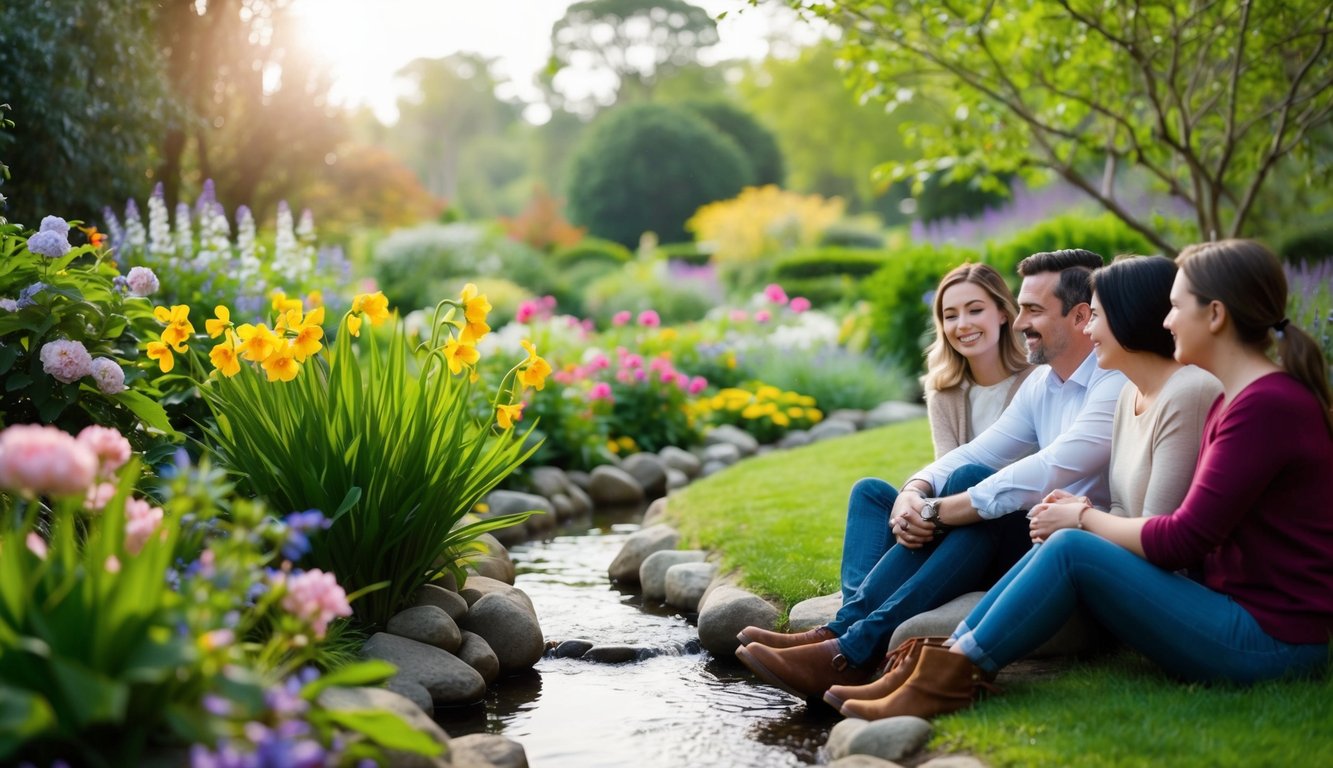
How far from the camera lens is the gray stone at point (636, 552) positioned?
5.38m

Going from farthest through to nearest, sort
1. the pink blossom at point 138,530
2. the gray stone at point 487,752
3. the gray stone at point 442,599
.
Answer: the gray stone at point 442,599 < the gray stone at point 487,752 < the pink blossom at point 138,530

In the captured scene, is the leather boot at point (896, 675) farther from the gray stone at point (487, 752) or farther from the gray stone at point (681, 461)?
the gray stone at point (681, 461)

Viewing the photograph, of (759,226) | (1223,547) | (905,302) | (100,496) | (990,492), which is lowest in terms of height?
(1223,547)

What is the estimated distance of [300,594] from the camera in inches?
87.9

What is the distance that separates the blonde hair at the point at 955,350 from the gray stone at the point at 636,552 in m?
1.84

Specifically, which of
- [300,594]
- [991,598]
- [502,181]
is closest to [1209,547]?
[991,598]

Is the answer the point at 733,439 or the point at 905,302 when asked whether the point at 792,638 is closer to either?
the point at 733,439

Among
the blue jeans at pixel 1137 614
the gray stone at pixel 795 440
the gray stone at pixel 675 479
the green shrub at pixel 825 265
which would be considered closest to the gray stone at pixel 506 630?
the blue jeans at pixel 1137 614

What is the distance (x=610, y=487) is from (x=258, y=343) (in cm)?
417

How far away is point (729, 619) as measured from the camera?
13.6ft

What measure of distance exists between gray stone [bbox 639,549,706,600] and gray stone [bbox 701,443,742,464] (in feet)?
10.2

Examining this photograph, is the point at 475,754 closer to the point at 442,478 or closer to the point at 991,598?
the point at 442,478

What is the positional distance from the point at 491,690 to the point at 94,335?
1797 millimetres

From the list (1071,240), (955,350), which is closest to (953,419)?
(955,350)
